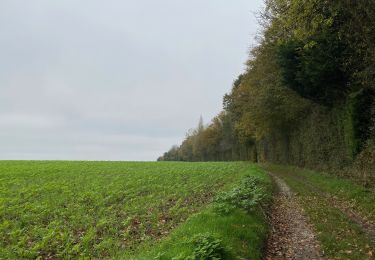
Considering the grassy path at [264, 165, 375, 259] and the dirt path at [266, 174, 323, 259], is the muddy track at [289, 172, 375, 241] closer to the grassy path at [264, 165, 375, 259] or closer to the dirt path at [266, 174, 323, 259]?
the grassy path at [264, 165, 375, 259]

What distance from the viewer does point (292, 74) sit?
102ft

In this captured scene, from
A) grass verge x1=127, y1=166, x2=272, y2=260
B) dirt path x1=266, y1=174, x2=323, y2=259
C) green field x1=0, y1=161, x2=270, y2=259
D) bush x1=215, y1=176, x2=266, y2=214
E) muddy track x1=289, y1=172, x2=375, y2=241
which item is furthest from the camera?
bush x1=215, y1=176, x2=266, y2=214

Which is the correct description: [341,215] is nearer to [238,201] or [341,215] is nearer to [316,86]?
[238,201]

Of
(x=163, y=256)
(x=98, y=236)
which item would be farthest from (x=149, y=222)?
(x=163, y=256)

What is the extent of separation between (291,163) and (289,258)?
120ft

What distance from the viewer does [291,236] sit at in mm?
11891

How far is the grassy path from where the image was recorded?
33.3 feet

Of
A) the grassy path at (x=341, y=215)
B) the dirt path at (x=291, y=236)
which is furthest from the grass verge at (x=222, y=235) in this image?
the grassy path at (x=341, y=215)

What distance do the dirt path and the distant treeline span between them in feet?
21.5

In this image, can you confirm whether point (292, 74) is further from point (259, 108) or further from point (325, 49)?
point (259, 108)

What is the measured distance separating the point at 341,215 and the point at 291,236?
378cm

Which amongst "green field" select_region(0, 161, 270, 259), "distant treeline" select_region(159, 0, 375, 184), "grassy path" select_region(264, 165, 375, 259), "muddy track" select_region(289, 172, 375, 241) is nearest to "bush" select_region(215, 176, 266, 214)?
"green field" select_region(0, 161, 270, 259)

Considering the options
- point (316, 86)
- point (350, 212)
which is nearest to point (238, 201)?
point (350, 212)

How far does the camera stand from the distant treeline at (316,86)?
14180 mm
